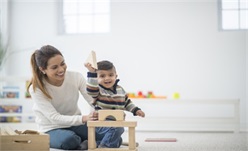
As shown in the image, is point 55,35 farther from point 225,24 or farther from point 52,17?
point 225,24

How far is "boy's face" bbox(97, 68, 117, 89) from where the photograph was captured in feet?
4.74

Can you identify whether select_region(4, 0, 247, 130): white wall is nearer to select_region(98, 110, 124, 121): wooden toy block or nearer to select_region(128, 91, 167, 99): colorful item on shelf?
select_region(128, 91, 167, 99): colorful item on shelf

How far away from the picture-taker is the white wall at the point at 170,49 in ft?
9.65

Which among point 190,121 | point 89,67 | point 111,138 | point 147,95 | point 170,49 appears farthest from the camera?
point 170,49

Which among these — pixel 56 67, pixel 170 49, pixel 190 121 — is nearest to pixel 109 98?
pixel 56 67

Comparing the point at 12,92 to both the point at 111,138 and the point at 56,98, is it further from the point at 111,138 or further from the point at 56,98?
the point at 111,138

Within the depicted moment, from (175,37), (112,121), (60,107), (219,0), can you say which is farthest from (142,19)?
(112,121)

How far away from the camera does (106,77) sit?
144cm

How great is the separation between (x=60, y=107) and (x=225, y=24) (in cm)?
175

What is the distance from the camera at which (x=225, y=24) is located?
2.96 m

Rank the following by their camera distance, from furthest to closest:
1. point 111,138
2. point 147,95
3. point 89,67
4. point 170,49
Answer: point 170,49 < point 147,95 < point 111,138 < point 89,67

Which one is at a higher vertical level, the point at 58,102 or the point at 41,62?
the point at 41,62

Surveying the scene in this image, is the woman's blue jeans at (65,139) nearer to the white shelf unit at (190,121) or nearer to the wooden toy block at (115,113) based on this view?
the wooden toy block at (115,113)

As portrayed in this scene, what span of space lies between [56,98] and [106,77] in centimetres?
24
